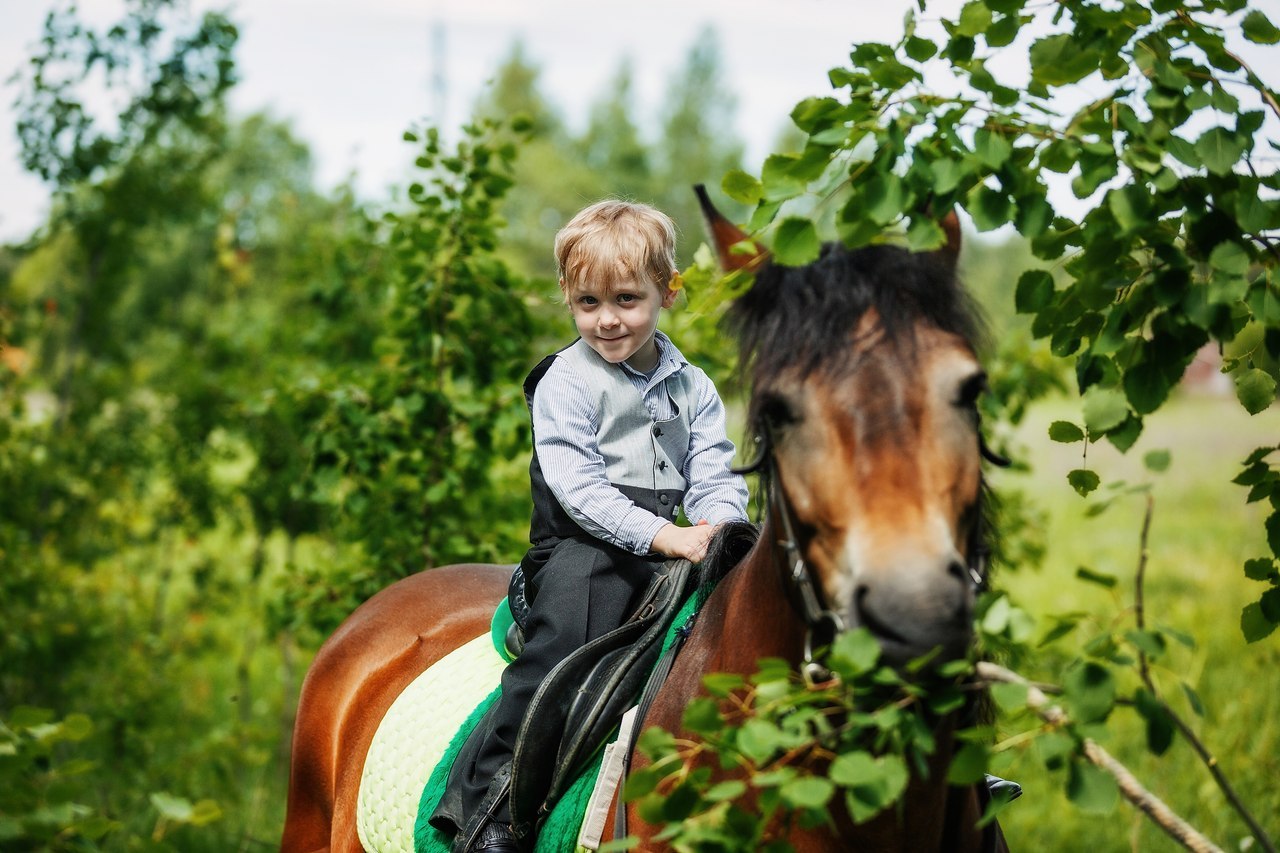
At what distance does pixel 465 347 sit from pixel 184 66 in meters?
4.22

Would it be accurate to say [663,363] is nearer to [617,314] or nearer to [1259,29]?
[617,314]

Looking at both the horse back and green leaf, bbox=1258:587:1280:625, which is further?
the horse back

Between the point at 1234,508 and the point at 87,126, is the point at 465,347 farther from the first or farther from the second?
the point at 1234,508

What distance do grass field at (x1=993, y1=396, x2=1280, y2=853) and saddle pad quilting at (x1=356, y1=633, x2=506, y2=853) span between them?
5.46 ft

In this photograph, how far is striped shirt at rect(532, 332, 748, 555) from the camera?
9.05 feet

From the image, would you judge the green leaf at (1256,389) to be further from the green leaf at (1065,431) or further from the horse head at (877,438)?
the horse head at (877,438)

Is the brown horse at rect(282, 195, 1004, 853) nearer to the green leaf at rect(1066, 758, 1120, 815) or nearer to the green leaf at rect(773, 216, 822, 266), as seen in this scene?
the green leaf at rect(773, 216, 822, 266)

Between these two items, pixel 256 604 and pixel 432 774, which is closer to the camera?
pixel 432 774

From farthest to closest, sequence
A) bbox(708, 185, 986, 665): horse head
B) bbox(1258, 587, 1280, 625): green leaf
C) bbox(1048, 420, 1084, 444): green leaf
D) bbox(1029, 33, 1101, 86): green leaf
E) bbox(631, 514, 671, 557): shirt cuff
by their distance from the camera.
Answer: bbox(631, 514, 671, 557): shirt cuff < bbox(1258, 587, 1280, 625): green leaf < bbox(1048, 420, 1084, 444): green leaf < bbox(1029, 33, 1101, 86): green leaf < bbox(708, 185, 986, 665): horse head

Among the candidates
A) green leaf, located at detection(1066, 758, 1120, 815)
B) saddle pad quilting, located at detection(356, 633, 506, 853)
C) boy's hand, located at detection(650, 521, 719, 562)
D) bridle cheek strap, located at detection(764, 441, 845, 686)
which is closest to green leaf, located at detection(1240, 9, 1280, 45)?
bridle cheek strap, located at detection(764, 441, 845, 686)

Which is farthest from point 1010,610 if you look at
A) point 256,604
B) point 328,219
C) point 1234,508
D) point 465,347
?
point 1234,508

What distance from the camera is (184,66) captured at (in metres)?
7.68

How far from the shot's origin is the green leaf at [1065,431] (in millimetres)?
2162

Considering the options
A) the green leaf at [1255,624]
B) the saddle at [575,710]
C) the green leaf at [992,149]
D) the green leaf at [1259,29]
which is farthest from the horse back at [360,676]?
the green leaf at [1259,29]
